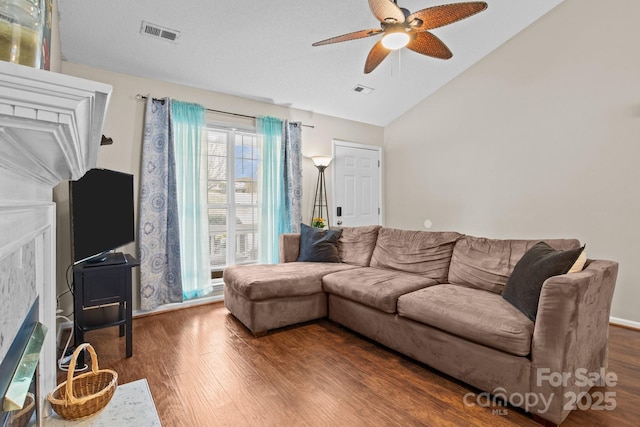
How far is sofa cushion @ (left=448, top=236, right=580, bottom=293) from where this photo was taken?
2.34 m

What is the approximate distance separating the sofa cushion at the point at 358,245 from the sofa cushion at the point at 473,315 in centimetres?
109

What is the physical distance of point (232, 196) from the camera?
3.95 meters

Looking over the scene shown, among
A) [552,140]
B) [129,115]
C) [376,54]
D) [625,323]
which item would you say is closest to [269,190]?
[129,115]

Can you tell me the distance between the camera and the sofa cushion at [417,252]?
287 cm

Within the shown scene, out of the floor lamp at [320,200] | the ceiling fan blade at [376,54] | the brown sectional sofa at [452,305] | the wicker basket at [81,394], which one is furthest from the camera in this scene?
the floor lamp at [320,200]

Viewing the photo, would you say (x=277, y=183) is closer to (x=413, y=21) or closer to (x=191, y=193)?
(x=191, y=193)

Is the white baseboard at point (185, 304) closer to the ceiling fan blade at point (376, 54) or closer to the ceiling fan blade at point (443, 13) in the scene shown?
the ceiling fan blade at point (376, 54)

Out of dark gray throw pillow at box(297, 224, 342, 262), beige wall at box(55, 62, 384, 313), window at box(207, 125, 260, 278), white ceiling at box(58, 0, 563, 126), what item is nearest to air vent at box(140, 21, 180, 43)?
white ceiling at box(58, 0, 563, 126)

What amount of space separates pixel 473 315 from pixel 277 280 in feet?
5.23

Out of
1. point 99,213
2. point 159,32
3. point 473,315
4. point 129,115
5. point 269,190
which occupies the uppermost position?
point 159,32

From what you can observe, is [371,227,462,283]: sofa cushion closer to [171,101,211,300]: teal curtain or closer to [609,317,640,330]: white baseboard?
[609,317,640,330]: white baseboard

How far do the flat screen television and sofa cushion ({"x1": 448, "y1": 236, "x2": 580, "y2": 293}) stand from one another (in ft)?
9.21

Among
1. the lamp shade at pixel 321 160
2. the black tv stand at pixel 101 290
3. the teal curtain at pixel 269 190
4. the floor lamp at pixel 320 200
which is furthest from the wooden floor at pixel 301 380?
the lamp shade at pixel 321 160

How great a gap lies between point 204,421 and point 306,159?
3.50 m
